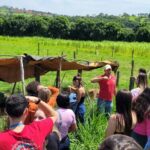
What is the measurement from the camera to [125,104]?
487 cm

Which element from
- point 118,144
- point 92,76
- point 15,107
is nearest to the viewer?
point 118,144

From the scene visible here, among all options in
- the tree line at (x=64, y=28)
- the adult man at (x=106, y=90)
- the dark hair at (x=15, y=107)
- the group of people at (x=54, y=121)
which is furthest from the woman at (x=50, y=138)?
the tree line at (x=64, y=28)

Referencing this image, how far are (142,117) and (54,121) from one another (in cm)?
112

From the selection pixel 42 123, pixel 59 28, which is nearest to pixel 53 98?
pixel 42 123

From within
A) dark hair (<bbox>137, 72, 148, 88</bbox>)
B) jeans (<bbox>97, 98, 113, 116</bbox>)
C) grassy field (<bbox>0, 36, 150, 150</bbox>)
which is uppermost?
dark hair (<bbox>137, 72, 148, 88</bbox>)

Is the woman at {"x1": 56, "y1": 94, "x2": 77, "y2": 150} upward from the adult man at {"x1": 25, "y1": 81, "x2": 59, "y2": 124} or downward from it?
downward

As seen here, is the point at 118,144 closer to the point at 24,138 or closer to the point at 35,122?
the point at 24,138

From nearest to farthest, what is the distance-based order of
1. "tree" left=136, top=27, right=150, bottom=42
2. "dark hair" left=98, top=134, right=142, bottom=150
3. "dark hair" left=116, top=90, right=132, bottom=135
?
1. "dark hair" left=98, top=134, right=142, bottom=150
2. "dark hair" left=116, top=90, right=132, bottom=135
3. "tree" left=136, top=27, right=150, bottom=42

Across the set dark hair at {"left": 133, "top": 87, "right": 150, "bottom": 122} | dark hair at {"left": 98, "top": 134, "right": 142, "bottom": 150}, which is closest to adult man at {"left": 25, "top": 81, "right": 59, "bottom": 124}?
dark hair at {"left": 133, "top": 87, "right": 150, "bottom": 122}

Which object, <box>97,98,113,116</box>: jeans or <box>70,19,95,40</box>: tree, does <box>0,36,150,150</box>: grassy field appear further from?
<box>70,19,95,40</box>: tree

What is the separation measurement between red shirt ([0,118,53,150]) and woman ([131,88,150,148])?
4.09 ft

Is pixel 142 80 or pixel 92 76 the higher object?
pixel 142 80

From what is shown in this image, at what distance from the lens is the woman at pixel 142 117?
4.99 metres

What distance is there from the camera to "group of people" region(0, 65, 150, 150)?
3943 mm
